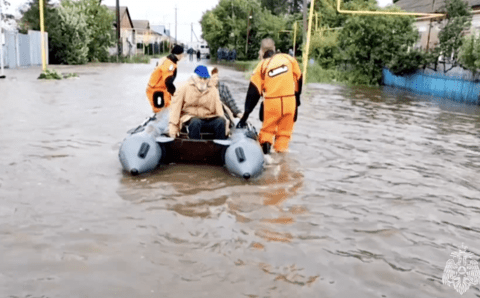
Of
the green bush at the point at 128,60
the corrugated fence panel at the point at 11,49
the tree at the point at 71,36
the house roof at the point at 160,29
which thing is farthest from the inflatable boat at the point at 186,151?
the house roof at the point at 160,29

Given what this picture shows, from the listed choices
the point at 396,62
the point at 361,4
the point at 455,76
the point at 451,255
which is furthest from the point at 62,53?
the point at 451,255

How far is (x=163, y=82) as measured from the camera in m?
9.20

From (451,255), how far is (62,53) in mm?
33195

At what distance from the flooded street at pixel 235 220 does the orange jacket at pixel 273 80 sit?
997 millimetres

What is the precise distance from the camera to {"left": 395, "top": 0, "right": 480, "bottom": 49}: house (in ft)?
77.4

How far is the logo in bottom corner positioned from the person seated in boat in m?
3.57

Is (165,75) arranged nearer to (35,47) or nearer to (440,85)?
(440,85)

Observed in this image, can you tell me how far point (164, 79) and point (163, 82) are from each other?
0.38ft

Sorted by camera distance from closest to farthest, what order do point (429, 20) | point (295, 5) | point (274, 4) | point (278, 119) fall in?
point (278, 119) < point (429, 20) < point (274, 4) < point (295, 5)

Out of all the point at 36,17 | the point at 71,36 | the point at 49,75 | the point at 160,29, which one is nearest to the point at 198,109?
the point at 49,75

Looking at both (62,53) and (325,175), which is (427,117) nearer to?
(325,175)

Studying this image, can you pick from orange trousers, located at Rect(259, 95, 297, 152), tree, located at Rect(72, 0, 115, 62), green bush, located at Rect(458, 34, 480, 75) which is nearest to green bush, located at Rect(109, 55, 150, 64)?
tree, located at Rect(72, 0, 115, 62)

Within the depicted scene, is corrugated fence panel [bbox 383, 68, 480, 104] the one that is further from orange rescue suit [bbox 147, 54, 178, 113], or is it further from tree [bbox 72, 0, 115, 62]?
tree [bbox 72, 0, 115, 62]

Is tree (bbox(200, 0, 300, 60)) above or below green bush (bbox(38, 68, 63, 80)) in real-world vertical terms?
above
